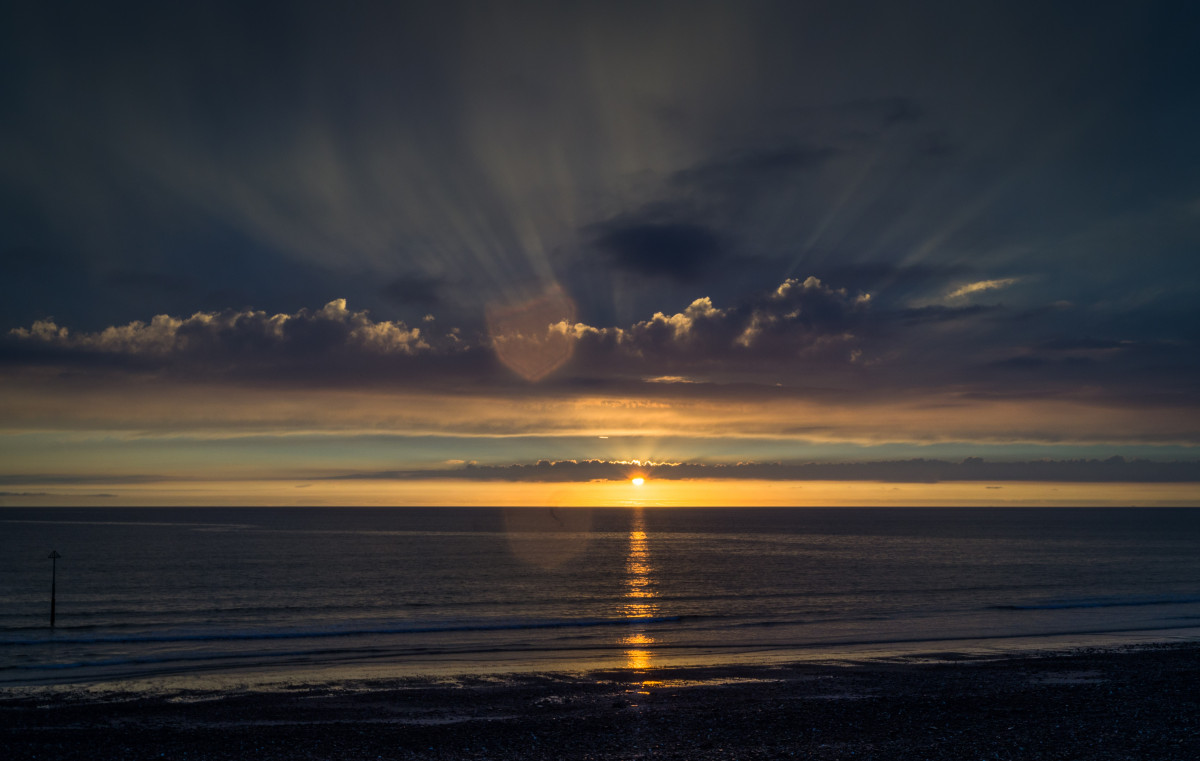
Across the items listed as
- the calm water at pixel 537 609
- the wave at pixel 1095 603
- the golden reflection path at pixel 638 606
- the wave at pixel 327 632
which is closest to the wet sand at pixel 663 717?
the golden reflection path at pixel 638 606

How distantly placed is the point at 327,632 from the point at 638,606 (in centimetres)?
2164

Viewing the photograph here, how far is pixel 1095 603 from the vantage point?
179 ft

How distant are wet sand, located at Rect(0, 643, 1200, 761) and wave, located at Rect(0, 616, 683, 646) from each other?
43.0 ft

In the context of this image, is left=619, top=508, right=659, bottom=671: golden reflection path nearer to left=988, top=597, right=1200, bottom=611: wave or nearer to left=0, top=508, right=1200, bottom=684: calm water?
left=0, top=508, right=1200, bottom=684: calm water

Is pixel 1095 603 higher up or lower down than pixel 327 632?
lower down

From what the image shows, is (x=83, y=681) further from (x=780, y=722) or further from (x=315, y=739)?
(x=780, y=722)

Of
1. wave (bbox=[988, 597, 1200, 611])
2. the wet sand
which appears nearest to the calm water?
wave (bbox=[988, 597, 1200, 611])

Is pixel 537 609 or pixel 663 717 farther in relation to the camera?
pixel 537 609

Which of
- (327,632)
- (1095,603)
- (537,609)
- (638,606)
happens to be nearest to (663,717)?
(327,632)

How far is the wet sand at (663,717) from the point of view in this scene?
1864 centimetres

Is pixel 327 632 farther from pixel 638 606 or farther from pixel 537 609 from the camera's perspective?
pixel 638 606

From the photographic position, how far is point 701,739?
766 inches

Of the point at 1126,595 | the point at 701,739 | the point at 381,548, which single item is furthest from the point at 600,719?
the point at 381,548

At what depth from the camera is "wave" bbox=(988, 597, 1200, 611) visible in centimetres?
5234
